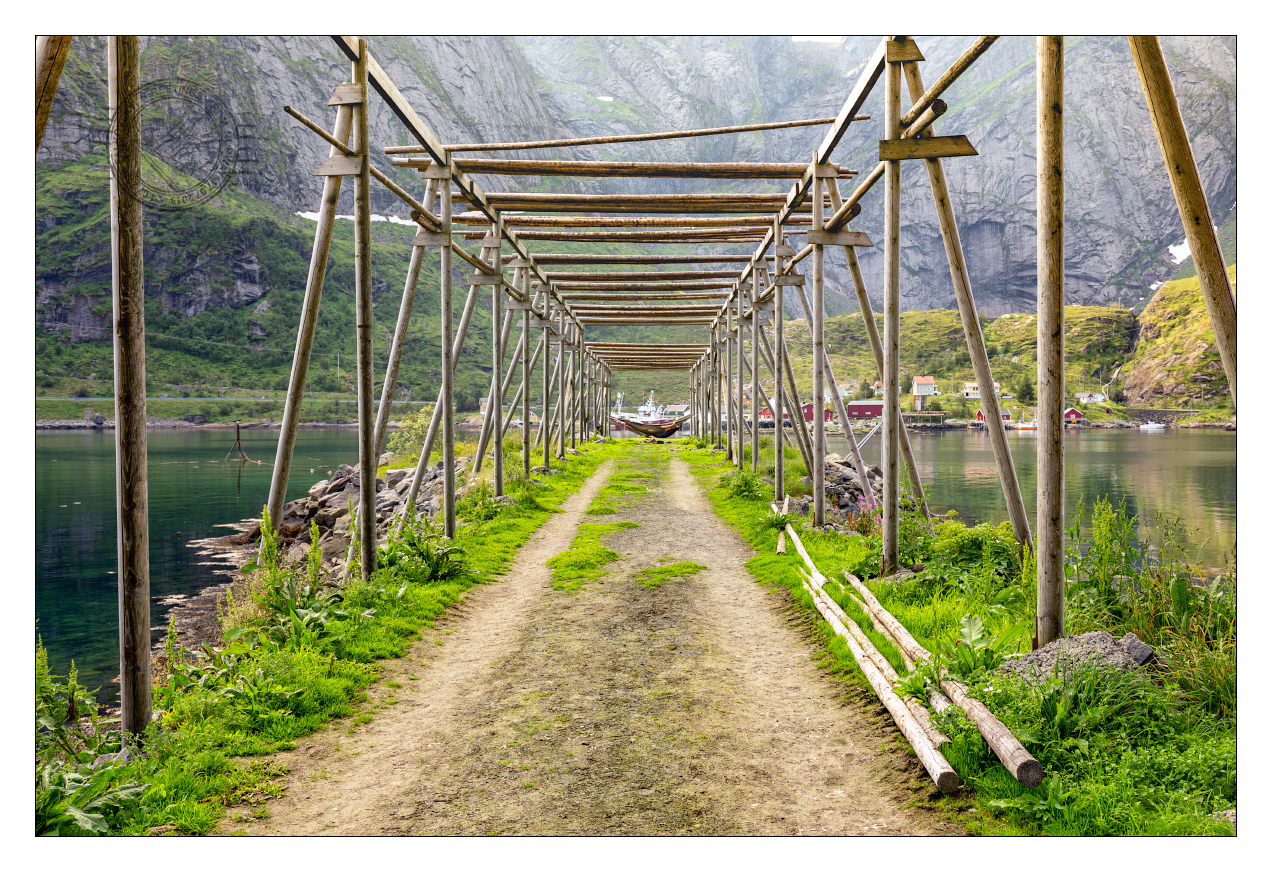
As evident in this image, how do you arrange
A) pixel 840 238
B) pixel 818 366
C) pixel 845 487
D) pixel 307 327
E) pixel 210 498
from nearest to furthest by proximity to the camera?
pixel 307 327
pixel 840 238
pixel 818 366
pixel 845 487
pixel 210 498

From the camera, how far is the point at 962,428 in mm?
72812

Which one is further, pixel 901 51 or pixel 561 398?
pixel 561 398

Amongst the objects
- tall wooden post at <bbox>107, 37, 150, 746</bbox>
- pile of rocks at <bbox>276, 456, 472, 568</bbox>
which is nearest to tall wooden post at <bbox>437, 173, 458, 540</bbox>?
pile of rocks at <bbox>276, 456, 472, 568</bbox>

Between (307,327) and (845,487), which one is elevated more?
(307,327)

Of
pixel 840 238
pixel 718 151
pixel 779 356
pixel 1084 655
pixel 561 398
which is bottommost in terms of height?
pixel 1084 655

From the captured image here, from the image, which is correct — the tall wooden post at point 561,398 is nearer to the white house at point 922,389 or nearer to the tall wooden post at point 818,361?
the tall wooden post at point 818,361

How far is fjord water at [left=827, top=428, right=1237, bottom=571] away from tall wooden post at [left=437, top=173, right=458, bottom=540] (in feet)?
23.6

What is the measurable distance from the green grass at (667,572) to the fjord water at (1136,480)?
428 cm

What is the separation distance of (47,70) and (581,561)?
701 cm

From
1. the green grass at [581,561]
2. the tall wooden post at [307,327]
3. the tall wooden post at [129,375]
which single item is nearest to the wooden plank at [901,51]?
the tall wooden post at [307,327]

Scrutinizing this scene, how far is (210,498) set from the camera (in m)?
27.6

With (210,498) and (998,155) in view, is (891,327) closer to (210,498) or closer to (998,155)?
(210,498)

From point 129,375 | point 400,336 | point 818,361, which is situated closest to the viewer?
point 129,375

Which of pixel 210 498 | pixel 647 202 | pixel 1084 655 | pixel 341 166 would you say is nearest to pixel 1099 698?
pixel 1084 655
